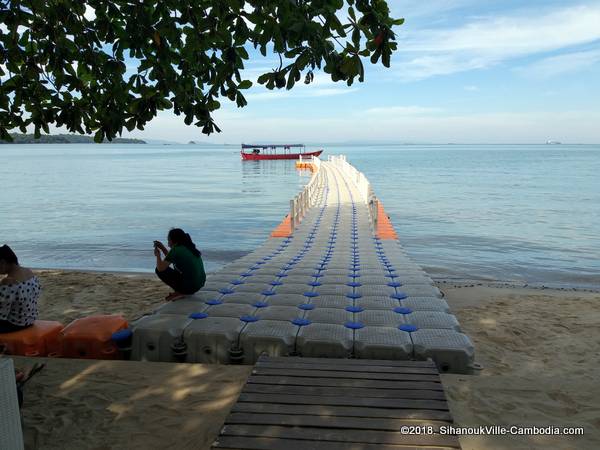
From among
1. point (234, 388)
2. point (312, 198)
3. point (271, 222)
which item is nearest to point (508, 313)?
point (234, 388)

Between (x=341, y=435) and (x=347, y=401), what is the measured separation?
19.0 inches

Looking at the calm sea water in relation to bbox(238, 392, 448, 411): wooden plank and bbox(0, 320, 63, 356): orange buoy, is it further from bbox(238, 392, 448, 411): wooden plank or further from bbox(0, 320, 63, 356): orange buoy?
bbox(238, 392, 448, 411): wooden plank

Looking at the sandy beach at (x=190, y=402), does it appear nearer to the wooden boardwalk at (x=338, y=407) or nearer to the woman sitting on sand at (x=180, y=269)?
the wooden boardwalk at (x=338, y=407)

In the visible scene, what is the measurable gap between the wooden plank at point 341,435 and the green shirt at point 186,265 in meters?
3.54

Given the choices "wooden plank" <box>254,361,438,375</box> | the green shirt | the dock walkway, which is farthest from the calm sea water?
"wooden plank" <box>254,361,438,375</box>

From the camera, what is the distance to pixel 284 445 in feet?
11.0

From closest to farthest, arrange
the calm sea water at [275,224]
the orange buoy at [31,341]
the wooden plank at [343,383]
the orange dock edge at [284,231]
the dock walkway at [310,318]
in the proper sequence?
the wooden plank at [343,383] < the dock walkway at [310,318] < the orange buoy at [31,341] < the orange dock edge at [284,231] < the calm sea water at [275,224]

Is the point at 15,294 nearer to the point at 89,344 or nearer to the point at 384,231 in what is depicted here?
the point at 89,344

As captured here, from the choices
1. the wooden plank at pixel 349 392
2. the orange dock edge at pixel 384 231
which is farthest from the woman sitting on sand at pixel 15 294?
the orange dock edge at pixel 384 231

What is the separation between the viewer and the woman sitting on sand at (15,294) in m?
5.53

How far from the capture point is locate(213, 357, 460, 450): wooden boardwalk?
342 centimetres

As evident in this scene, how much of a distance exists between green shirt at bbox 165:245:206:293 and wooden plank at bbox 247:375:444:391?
110 inches

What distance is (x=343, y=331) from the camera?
558 cm

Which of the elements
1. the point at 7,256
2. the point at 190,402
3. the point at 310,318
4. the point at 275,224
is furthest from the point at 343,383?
the point at 275,224
